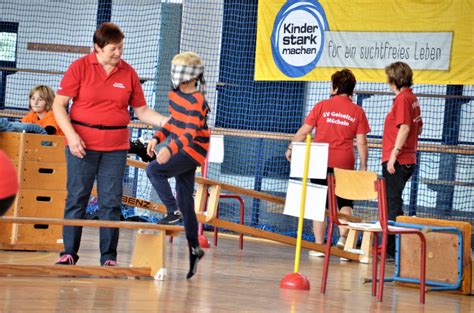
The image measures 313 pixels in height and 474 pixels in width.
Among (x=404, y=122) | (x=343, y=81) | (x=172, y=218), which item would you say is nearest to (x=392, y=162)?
(x=404, y=122)

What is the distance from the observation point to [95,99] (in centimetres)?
580

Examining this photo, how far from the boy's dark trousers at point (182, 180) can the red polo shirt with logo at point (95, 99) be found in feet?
0.95

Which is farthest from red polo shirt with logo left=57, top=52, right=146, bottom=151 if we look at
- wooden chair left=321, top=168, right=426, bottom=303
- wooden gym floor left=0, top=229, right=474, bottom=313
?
wooden chair left=321, top=168, right=426, bottom=303

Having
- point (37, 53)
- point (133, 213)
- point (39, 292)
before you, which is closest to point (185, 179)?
point (39, 292)

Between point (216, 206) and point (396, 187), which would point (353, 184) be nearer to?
point (396, 187)

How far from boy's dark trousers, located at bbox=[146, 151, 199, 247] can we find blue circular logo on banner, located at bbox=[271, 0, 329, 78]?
4.77 meters

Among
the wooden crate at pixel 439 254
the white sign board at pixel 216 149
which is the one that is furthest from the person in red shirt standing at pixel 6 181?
the white sign board at pixel 216 149

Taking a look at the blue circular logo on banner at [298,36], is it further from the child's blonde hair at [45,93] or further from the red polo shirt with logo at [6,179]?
the red polo shirt with logo at [6,179]

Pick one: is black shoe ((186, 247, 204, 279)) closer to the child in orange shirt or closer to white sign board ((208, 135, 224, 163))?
the child in orange shirt

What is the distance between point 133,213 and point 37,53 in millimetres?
3772

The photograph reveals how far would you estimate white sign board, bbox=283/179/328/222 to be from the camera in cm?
612

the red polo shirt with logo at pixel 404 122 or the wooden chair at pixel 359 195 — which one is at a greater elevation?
the red polo shirt with logo at pixel 404 122

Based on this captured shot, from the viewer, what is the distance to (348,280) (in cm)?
701

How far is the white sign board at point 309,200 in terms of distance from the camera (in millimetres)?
6125
